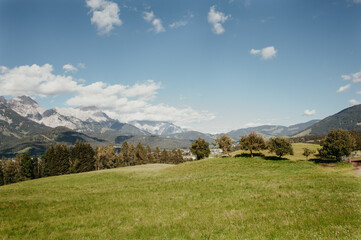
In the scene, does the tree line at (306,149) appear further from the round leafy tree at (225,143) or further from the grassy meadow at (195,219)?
the grassy meadow at (195,219)

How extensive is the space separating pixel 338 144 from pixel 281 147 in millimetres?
13919

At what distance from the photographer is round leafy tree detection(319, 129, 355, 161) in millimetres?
49594

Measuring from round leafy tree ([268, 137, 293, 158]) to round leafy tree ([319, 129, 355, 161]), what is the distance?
29.5 ft

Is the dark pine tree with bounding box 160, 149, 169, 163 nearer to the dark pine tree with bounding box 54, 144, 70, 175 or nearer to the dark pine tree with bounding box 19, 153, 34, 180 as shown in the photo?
the dark pine tree with bounding box 54, 144, 70, 175

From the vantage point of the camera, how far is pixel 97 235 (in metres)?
11.7

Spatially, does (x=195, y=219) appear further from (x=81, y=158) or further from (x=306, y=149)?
(x=81, y=158)

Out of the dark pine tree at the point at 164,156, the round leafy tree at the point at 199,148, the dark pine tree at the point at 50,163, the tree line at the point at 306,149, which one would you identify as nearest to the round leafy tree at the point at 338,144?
the tree line at the point at 306,149

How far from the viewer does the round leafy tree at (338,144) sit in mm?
49594

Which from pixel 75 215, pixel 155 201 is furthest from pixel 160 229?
pixel 75 215

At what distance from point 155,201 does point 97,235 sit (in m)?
8.08

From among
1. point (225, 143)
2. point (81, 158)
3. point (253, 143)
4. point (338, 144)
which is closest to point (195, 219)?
point (338, 144)

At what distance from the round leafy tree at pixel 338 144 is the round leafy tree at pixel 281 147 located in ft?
29.5

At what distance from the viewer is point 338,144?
5009 centimetres

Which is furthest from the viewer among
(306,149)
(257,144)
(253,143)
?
(253,143)
